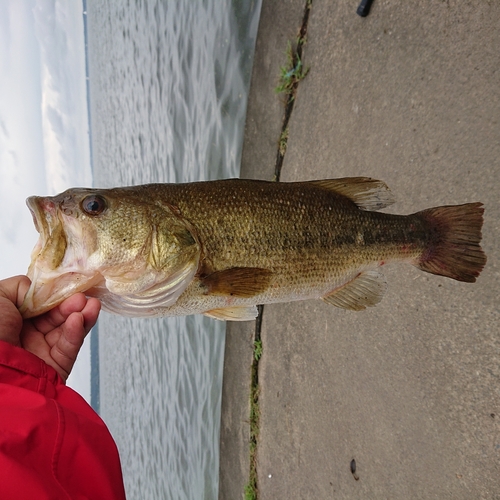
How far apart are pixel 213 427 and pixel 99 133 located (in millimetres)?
21282

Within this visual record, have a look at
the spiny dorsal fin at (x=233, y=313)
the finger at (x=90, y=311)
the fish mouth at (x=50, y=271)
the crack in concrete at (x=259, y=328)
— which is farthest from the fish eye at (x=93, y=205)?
the crack in concrete at (x=259, y=328)

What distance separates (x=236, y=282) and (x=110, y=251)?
561mm

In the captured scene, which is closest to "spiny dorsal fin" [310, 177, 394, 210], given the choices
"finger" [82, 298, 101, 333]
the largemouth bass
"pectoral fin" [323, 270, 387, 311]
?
the largemouth bass

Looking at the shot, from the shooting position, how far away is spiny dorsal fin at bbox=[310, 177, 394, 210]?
2.27 meters

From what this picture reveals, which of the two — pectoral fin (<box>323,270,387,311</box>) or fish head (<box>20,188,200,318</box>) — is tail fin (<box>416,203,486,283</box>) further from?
fish head (<box>20,188,200,318</box>)

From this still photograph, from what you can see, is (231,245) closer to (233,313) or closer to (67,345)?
(233,313)

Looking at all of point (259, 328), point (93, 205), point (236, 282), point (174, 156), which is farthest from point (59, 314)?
point (174, 156)

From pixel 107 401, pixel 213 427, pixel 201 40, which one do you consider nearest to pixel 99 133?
pixel 107 401

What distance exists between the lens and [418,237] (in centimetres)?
228

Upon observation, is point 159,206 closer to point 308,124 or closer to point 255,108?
point 308,124

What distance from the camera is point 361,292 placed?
2354mm

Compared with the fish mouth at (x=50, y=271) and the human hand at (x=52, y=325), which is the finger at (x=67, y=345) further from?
the fish mouth at (x=50, y=271)

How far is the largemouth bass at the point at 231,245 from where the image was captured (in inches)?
74.8

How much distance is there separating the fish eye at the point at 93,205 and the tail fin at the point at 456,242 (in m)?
1.57
